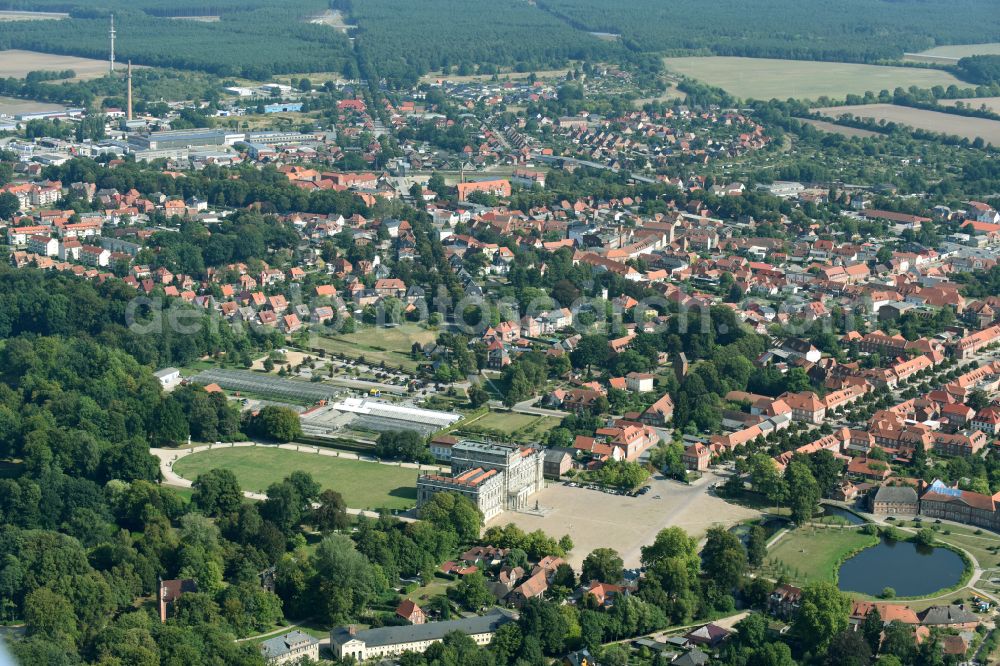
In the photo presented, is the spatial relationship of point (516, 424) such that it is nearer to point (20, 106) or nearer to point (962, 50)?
point (20, 106)

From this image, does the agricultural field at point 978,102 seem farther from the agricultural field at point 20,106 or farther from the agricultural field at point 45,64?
the agricultural field at point 45,64

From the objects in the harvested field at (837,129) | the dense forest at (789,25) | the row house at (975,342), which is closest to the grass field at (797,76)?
the dense forest at (789,25)

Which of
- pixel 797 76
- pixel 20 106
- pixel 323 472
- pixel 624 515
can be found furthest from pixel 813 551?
pixel 797 76

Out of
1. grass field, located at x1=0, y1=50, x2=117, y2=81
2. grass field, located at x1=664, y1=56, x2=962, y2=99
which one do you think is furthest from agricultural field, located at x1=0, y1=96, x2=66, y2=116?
grass field, located at x1=664, y1=56, x2=962, y2=99

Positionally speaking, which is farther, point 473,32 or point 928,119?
point 473,32

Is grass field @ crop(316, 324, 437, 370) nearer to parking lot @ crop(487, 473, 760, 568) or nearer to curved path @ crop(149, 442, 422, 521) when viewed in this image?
curved path @ crop(149, 442, 422, 521)

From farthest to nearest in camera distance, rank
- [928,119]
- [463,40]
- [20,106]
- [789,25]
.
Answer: [789,25] < [463,40] < [20,106] < [928,119]

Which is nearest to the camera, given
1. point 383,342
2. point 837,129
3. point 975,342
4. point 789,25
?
point 975,342
